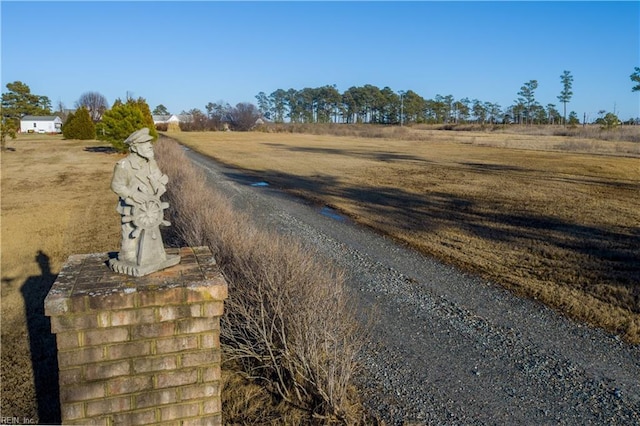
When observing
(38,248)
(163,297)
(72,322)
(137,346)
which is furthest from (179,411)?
(38,248)

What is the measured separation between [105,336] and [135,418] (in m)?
0.61

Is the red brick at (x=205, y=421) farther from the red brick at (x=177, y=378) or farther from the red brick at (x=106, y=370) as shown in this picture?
the red brick at (x=106, y=370)

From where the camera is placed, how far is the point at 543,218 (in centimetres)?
1280

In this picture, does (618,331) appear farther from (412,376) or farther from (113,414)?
(113,414)

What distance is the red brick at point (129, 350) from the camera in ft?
10.1

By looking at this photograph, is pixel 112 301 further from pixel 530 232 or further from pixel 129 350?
pixel 530 232

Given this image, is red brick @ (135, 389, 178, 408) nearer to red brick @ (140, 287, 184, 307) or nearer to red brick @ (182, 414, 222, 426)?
red brick @ (182, 414, 222, 426)

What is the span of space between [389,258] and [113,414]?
6674 millimetres

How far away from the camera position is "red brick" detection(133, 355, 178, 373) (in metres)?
3.13

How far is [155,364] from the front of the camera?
10.4ft

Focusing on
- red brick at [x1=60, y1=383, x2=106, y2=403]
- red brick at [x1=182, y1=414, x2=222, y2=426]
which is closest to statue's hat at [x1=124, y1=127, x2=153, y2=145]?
red brick at [x1=60, y1=383, x2=106, y2=403]

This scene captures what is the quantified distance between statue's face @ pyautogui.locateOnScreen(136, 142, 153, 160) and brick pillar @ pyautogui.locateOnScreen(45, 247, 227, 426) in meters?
0.87

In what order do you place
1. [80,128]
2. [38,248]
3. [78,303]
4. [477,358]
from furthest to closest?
[80,128] < [38,248] < [477,358] < [78,303]

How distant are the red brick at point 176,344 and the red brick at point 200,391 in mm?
299
